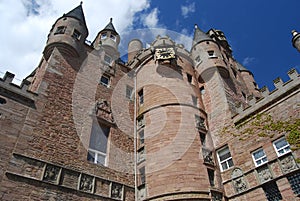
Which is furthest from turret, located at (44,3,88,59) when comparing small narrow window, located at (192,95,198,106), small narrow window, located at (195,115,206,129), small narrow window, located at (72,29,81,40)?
small narrow window, located at (195,115,206,129)

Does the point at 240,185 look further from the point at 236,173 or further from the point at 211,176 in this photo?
the point at 211,176

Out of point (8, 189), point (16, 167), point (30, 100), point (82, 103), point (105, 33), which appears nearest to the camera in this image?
point (8, 189)

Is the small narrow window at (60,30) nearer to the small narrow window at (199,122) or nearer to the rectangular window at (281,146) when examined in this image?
the small narrow window at (199,122)

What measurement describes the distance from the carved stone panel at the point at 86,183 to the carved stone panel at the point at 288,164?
1032 centimetres

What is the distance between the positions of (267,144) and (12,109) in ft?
47.3

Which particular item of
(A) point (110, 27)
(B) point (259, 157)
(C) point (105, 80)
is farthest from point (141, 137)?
(A) point (110, 27)

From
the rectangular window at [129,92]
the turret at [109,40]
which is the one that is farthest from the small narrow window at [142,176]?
the turret at [109,40]

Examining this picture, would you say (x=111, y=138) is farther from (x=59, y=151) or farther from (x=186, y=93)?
(x=186, y=93)

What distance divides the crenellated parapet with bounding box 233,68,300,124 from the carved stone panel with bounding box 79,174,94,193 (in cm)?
1021

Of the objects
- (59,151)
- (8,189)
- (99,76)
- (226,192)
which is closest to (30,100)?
(59,151)

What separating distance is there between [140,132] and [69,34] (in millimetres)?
9527

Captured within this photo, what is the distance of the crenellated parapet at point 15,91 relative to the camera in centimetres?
1272

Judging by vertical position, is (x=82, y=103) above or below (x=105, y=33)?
below

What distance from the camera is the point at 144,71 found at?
2184cm
